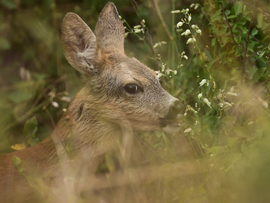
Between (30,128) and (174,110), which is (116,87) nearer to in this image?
(174,110)

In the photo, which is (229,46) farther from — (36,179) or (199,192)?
(36,179)

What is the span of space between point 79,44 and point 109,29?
20.8 inches

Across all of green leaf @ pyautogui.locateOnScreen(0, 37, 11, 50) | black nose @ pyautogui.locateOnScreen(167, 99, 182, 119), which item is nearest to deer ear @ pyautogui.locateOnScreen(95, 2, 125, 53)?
black nose @ pyautogui.locateOnScreen(167, 99, 182, 119)

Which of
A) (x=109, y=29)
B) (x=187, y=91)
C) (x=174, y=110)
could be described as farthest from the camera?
(x=187, y=91)

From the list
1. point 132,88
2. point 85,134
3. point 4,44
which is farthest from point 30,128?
point 4,44

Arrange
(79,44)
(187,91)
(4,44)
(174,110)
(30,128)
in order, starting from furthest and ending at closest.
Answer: (4,44) < (187,91) < (30,128) < (79,44) < (174,110)

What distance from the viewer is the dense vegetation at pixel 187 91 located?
2.21 meters

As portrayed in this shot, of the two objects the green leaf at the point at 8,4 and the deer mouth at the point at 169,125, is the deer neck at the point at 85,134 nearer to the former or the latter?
the deer mouth at the point at 169,125

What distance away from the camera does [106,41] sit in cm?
322

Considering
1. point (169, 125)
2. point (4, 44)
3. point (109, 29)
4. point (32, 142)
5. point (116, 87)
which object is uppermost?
point (109, 29)

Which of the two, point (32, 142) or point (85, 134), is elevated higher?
point (85, 134)

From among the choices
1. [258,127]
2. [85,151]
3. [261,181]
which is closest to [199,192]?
[261,181]

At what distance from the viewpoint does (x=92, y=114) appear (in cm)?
273

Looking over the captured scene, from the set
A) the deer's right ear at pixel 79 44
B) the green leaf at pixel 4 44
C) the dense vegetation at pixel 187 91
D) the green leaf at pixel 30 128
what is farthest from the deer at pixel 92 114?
the green leaf at pixel 4 44
